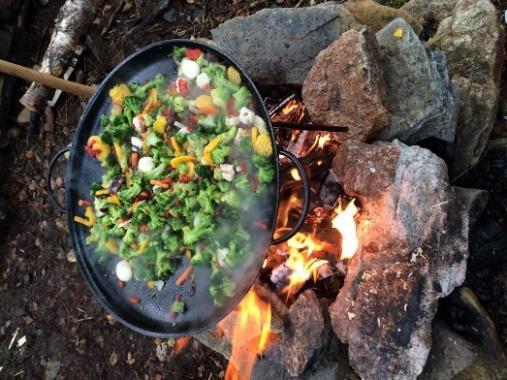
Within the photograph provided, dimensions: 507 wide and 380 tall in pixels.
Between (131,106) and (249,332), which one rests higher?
(131,106)

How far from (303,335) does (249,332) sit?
0.46 meters

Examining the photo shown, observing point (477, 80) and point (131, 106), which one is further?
point (477, 80)

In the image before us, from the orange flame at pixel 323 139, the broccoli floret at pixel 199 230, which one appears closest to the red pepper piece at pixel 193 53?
the broccoli floret at pixel 199 230

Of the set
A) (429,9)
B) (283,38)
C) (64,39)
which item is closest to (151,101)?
(283,38)

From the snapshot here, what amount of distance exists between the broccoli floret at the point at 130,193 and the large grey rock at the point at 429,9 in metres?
2.50

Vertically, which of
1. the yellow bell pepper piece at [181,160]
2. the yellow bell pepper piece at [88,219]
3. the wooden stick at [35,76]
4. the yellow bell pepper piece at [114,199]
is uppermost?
the yellow bell pepper piece at [181,160]

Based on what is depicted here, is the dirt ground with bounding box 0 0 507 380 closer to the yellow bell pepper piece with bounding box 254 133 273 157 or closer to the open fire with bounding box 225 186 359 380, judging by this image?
the open fire with bounding box 225 186 359 380

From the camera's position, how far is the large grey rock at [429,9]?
3.82 m

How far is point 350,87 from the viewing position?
311 cm

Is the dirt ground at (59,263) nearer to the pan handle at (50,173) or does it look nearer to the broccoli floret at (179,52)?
the pan handle at (50,173)

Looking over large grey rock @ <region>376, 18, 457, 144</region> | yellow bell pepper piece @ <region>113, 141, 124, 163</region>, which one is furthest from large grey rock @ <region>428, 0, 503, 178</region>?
yellow bell pepper piece @ <region>113, 141, 124, 163</region>

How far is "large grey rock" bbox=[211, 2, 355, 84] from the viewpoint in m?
3.58

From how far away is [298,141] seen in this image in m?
3.58

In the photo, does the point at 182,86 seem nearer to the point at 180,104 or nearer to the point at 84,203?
the point at 180,104
